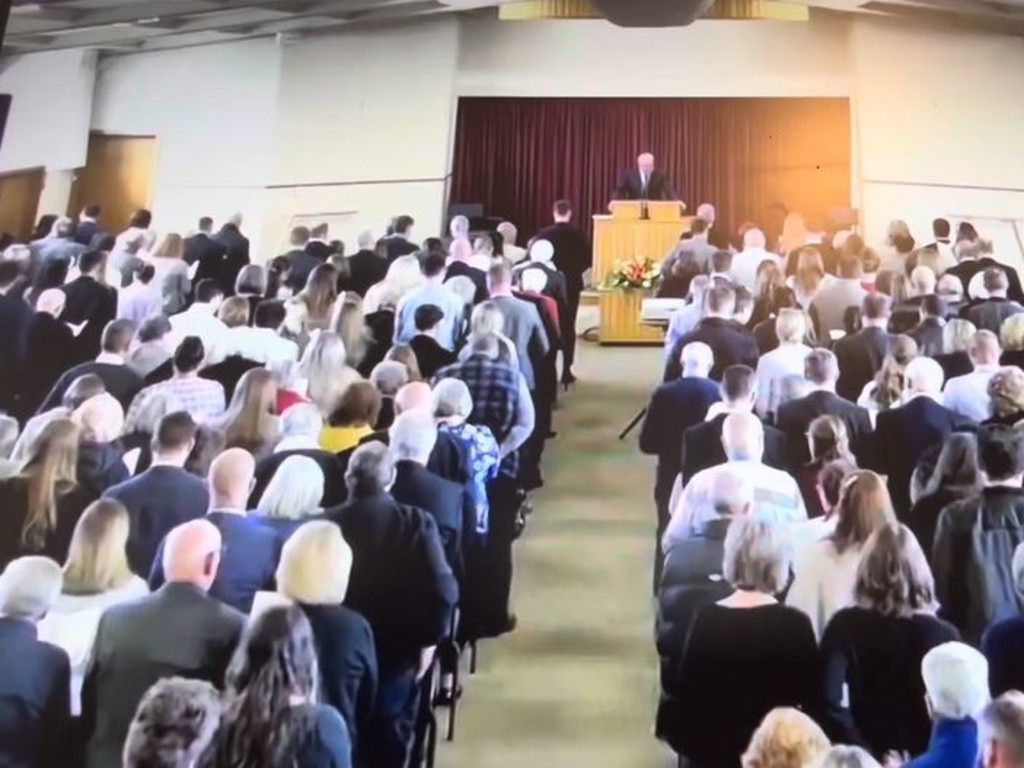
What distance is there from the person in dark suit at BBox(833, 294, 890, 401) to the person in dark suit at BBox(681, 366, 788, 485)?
1.24ft

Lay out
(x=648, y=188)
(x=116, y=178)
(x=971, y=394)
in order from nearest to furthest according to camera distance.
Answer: (x=971, y=394) → (x=116, y=178) → (x=648, y=188)

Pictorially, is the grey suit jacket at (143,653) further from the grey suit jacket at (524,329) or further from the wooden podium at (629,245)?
the wooden podium at (629,245)

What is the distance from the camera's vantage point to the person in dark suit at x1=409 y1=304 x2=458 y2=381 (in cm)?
563

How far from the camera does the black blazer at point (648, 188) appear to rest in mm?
7203

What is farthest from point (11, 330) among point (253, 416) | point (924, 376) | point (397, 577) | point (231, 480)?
point (924, 376)

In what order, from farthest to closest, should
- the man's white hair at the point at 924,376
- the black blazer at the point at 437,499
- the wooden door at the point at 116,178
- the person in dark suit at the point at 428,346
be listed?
the person in dark suit at the point at 428,346 → the wooden door at the point at 116,178 → the man's white hair at the point at 924,376 → the black blazer at the point at 437,499

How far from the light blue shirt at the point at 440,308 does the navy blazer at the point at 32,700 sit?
2186 millimetres

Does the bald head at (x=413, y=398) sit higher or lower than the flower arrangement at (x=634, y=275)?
lower

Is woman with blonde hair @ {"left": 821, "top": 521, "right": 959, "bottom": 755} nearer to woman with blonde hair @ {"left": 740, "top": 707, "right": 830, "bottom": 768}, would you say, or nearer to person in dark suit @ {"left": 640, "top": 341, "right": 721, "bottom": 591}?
woman with blonde hair @ {"left": 740, "top": 707, "right": 830, "bottom": 768}

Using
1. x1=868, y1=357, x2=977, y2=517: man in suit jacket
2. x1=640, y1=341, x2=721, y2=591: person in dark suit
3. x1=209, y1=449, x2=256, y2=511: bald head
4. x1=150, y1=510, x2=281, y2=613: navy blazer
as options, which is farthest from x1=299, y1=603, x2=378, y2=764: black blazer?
x1=868, y1=357, x2=977, y2=517: man in suit jacket

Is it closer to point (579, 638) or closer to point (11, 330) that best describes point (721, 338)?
point (579, 638)

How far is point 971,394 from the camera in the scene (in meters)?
4.79

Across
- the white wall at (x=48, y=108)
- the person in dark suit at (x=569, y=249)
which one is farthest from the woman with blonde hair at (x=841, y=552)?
the person in dark suit at (x=569, y=249)

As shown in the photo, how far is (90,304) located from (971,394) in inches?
136
